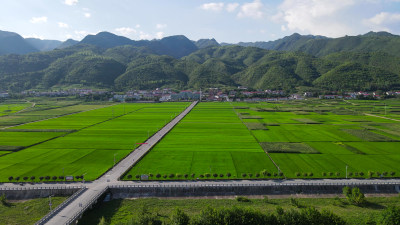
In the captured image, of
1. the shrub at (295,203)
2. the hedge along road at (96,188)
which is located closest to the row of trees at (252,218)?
the shrub at (295,203)

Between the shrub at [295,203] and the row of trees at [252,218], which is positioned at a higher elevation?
the row of trees at [252,218]

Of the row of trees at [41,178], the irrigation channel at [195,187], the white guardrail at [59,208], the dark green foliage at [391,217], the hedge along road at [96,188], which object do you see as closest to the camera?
the dark green foliage at [391,217]

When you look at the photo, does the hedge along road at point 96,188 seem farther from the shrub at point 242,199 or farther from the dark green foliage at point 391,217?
the dark green foliage at point 391,217

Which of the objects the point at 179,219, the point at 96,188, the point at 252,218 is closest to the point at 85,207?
the point at 96,188

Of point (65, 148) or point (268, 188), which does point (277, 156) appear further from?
point (65, 148)

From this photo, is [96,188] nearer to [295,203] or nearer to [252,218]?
[252,218]

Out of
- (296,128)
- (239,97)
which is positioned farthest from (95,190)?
(239,97)
